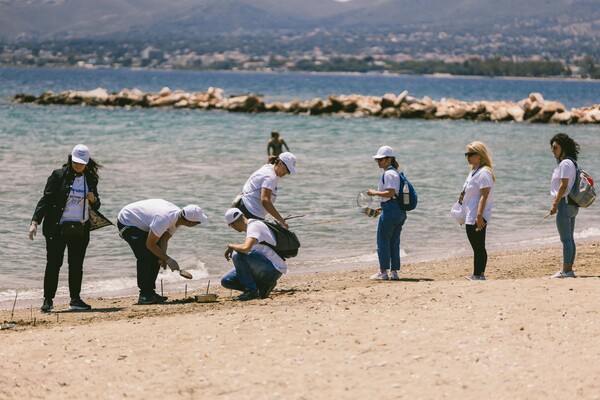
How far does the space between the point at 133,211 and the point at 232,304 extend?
1.29m

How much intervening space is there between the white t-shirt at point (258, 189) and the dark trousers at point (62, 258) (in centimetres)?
150

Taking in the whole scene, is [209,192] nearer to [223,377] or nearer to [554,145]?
[554,145]

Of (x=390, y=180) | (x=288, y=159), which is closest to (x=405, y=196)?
(x=390, y=180)

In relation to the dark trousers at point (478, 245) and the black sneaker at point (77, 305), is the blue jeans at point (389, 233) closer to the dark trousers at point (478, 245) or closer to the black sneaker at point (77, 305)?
the dark trousers at point (478, 245)

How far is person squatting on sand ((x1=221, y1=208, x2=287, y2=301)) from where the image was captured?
29.6ft

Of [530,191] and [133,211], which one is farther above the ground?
[133,211]

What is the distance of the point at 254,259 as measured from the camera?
30.0 ft

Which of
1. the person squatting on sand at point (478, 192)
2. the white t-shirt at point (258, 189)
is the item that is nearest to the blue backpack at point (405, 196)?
the person squatting on sand at point (478, 192)

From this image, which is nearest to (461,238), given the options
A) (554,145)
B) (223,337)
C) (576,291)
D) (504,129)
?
(554,145)

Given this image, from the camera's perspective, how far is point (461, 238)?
1454cm

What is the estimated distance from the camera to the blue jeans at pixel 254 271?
30.1ft

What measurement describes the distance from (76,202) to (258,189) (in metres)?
1.67

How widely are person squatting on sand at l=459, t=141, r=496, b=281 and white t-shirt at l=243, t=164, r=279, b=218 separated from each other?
181cm

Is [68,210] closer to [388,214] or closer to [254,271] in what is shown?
[254,271]
